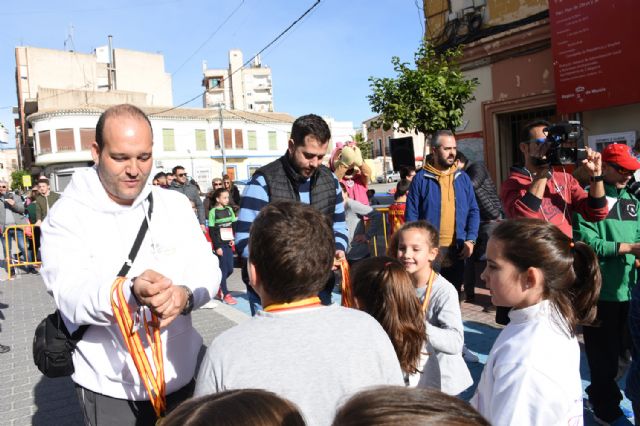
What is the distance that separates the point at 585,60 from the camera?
27.8 ft

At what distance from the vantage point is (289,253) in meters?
1.63

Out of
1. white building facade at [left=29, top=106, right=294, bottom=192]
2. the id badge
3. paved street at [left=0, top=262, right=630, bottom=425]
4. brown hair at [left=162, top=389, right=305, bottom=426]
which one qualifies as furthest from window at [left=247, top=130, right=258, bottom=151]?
brown hair at [left=162, top=389, right=305, bottom=426]

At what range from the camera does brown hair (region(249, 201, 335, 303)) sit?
1.62 meters

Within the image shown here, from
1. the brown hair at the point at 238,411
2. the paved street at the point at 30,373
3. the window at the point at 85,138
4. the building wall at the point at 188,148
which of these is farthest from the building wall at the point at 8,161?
the brown hair at the point at 238,411

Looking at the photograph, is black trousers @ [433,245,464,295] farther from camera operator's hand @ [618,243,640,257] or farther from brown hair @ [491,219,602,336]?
brown hair @ [491,219,602,336]

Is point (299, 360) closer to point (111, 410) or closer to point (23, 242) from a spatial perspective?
point (111, 410)

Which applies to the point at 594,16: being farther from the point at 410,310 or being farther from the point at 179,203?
A: the point at 179,203

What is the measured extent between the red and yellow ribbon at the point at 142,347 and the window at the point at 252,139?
49933mm

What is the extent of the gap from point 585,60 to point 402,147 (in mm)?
3280

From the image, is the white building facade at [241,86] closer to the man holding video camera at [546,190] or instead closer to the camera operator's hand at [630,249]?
the man holding video camera at [546,190]

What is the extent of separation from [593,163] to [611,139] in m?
5.96

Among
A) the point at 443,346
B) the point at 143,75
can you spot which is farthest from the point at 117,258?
the point at 143,75

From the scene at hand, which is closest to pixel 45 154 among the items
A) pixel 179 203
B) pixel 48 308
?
pixel 48 308

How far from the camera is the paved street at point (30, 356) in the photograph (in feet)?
13.6
